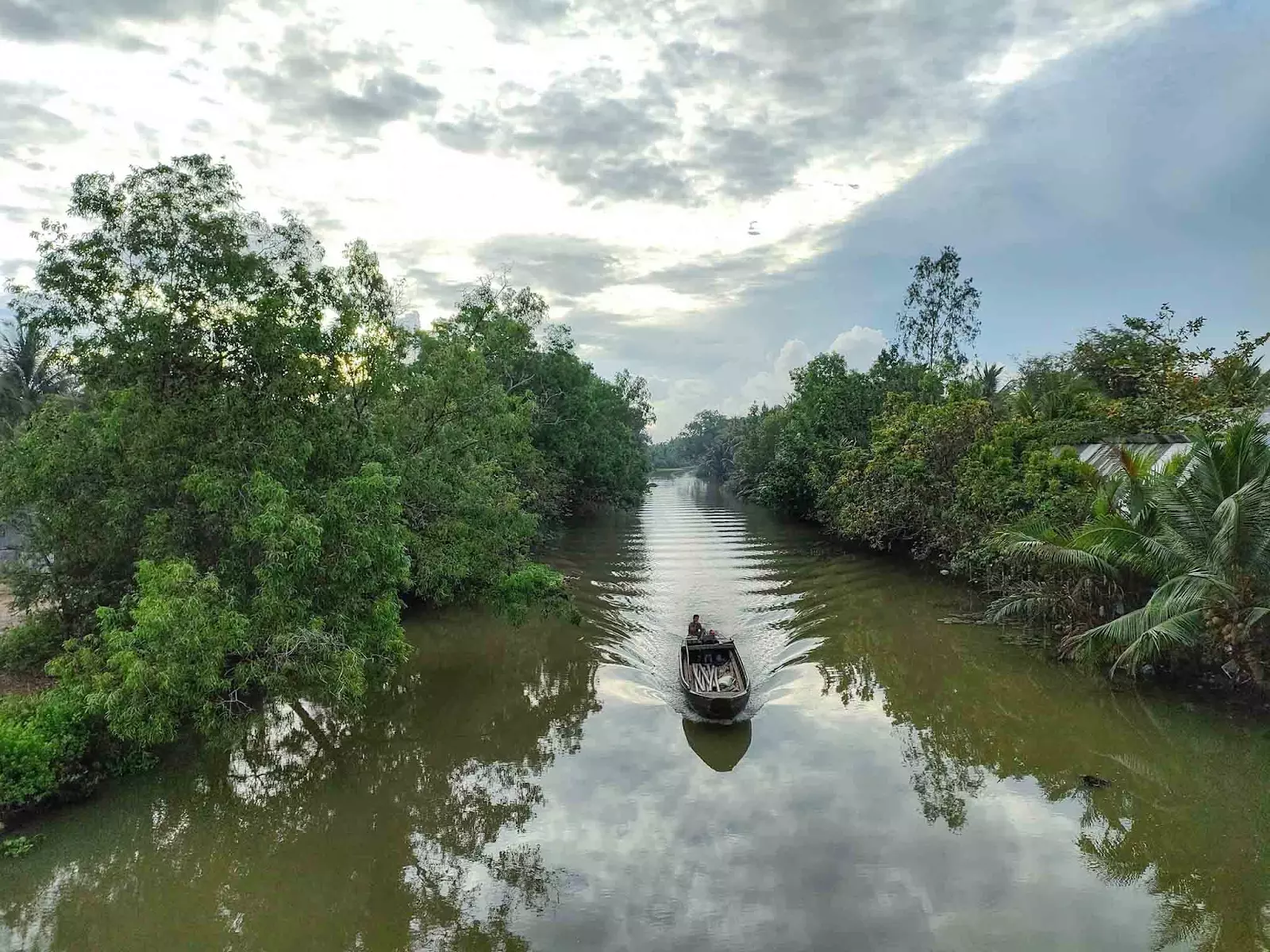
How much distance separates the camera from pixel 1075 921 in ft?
26.9

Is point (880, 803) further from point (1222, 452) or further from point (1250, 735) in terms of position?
point (1222, 452)

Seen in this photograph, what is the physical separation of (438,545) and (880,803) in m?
9.57

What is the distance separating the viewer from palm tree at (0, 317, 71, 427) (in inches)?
1140

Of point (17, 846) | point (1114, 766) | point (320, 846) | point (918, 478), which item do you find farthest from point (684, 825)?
point (918, 478)

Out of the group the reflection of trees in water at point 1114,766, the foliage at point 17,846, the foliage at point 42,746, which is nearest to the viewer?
the reflection of trees in water at point 1114,766

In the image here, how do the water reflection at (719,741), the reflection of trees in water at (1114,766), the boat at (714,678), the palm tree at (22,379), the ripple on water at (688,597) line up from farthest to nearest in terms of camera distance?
1. the palm tree at (22,379)
2. the ripple on water at (688,597)
3. the boat at (714,678)
4. the water reflection at (719,741)
5. the reflection of trees in water at (1114,766)

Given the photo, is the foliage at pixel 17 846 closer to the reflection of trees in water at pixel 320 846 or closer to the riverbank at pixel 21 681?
the reflection of trees in water at pixel 320 846

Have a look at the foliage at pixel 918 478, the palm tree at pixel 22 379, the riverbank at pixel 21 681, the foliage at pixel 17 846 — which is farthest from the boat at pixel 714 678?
the palm tree at pixel 22 379

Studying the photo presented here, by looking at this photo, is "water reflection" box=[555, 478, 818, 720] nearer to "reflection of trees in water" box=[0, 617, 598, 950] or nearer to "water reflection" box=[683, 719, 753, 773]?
"water reflection" box=[683, 719, 753, 773]

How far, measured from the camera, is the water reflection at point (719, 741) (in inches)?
492

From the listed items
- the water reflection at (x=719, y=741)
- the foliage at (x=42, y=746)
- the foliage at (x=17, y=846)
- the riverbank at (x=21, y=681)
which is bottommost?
the water reflection at (x=719, y=741)

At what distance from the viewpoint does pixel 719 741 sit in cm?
1327

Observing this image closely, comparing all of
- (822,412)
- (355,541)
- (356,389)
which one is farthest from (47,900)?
(822,412)

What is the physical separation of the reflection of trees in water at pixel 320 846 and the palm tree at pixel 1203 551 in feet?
31.1
